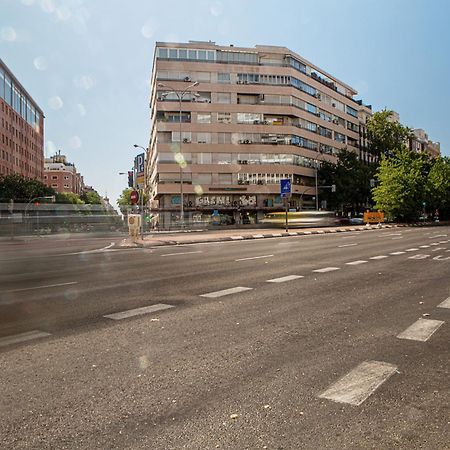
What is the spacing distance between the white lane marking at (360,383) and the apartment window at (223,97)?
6589 centimetres

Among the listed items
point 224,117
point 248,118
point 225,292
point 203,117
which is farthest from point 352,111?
point 225,292

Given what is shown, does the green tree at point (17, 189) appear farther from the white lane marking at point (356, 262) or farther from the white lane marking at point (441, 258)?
the white lane marking at point (441, 258)

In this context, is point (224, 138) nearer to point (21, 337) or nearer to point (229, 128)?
point (229, 128)

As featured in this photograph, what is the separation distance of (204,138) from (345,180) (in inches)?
962

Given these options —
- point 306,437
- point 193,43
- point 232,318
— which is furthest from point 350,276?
point 193,43

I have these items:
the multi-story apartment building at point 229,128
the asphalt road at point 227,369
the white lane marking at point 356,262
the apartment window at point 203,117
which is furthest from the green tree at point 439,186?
the asphalt road at point 227,369

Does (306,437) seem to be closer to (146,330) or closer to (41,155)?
(146,330)

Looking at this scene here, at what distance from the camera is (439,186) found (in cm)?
6338

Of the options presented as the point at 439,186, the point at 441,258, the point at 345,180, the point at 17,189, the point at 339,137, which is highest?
the point at 339,137

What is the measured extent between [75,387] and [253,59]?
71.2 m

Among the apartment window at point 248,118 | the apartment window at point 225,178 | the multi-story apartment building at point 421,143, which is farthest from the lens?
the multi-story apartment building at point 421,143

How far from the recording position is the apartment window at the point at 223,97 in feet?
219

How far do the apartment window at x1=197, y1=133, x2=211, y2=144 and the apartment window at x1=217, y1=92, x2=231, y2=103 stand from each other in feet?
18.7

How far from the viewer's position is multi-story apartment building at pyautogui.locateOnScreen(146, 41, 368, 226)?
210 ft
